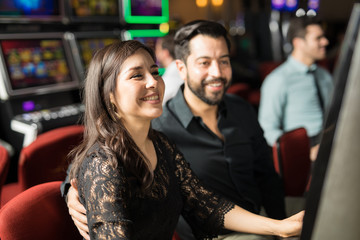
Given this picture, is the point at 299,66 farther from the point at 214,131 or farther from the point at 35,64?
the point at 35,64

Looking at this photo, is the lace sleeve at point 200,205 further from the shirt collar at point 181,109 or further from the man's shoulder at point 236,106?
the man's shoulder at point 236,106

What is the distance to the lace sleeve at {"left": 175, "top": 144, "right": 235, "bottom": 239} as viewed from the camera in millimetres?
1205

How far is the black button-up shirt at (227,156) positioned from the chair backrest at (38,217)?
0.52 meters

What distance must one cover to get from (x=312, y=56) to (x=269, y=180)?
5.31 feet

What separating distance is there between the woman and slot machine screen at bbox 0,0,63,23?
2190 millimetres

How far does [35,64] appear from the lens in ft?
10.1

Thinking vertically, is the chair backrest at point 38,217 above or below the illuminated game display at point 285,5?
below

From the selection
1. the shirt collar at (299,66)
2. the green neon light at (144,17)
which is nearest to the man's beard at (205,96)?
the shirt collar at (299,66)

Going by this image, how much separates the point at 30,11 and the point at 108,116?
239 centimetres

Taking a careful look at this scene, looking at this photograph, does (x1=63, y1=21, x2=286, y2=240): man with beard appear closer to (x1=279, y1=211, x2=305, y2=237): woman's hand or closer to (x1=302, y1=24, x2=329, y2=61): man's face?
(x1=279, y1=211, x2=305, y2=237): woman's hand

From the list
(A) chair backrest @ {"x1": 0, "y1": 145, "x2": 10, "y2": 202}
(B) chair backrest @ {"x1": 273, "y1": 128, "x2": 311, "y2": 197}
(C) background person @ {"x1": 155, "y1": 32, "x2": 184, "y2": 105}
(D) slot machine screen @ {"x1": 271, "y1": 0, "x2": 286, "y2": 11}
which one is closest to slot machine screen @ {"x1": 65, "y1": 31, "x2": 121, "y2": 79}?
(C) background person @ {"x1": 155, "y1": 32, "x2": 184, "y2": 105}

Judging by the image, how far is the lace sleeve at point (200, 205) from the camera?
1205 millimetres

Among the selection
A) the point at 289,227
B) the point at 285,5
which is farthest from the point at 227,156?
the point at 285,5

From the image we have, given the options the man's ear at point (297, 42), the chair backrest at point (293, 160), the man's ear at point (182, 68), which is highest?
the man's ear at point (182, 68)
